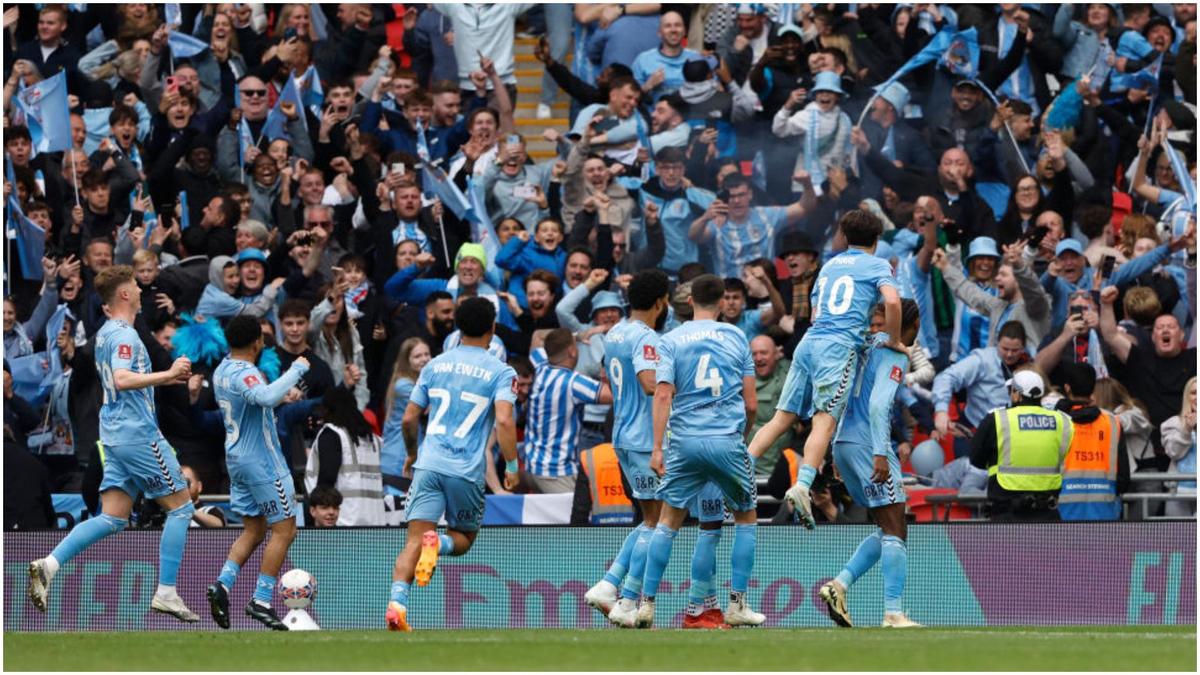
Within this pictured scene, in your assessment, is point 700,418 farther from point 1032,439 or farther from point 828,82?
point 828,82

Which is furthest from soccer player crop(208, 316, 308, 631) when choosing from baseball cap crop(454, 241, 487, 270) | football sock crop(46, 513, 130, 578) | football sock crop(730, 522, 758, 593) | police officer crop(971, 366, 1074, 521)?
police officer crop(971, 366, 1074, 521)

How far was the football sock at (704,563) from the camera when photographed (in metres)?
12.5

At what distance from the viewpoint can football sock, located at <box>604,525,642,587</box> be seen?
1289 centimetres

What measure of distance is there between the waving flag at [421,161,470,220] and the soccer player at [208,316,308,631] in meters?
5.55

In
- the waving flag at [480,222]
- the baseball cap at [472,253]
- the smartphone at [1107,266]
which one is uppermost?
the waving flag at [480,222]

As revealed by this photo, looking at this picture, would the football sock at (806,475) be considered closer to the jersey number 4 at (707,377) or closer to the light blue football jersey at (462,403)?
the jersey number 4 at (707,377)

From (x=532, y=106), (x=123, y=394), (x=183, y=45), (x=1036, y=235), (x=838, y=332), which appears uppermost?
(x=183, y=45)

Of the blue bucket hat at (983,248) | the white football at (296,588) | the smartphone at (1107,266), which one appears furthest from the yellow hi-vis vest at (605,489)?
the smartphone at (1107,266)

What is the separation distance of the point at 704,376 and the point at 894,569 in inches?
64.6

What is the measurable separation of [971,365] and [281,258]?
6362mm

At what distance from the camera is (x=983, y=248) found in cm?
1820

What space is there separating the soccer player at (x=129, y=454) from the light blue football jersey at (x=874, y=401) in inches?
177

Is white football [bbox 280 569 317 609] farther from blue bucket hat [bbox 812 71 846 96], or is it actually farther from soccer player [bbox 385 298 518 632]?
blue bucket hat [bbox 812 71 846 96]

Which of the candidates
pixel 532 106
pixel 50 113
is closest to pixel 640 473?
pixel 50 113
